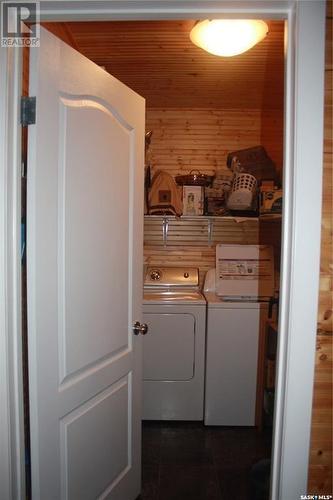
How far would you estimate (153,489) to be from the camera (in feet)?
5.82

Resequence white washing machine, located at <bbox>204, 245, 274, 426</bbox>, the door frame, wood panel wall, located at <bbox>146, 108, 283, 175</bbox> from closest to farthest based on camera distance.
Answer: the door frame
white washing machine, located at <bbox>204, 245, 274, 426</bbox>
wood panel wall, located at <bbox>146, 108, 283, 175</bbox>

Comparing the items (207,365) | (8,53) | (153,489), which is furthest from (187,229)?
(8,53)

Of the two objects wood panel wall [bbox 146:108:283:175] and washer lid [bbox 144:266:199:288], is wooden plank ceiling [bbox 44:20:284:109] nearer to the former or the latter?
wood panel wall [bbox 146:108:283:175]

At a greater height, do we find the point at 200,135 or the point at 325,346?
the point at 200,135

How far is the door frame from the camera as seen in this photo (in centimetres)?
88

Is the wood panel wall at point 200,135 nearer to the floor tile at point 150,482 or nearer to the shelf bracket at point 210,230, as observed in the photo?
the shelf bracket at point 210,230

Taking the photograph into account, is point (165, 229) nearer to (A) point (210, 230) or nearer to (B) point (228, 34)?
(A) point (210, 230)

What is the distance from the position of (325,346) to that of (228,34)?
1535mm

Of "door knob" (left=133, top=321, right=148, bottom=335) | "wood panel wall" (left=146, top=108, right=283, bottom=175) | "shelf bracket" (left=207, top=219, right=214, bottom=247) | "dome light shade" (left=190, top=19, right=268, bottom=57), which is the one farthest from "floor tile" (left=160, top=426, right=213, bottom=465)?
"dome light shade" (left=190, top=19, right=268, bottom=57)

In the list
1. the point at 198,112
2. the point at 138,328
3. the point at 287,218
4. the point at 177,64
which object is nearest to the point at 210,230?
the point at 198,112

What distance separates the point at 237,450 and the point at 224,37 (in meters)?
2.53

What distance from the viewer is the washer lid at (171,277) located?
2.67 meters

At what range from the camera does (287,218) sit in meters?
0.92

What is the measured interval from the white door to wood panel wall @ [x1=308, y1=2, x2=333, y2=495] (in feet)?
2.68
